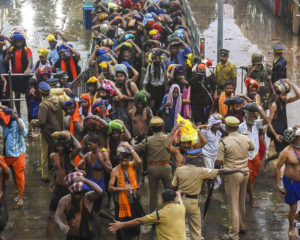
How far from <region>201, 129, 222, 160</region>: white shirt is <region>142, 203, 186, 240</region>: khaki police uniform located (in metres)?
2.93

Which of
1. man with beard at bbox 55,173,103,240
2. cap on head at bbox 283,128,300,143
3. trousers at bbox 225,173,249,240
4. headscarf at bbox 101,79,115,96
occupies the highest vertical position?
headscarf at bbox 101,79,115,96

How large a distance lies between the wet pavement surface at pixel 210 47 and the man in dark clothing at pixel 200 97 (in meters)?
1.61

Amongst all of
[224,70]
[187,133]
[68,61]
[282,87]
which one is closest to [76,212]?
[187,133]

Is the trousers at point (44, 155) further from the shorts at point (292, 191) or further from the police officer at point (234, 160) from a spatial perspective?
the shorts at point (292, 191)

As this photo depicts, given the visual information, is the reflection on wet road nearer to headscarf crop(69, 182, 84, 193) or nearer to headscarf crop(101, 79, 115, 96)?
headscarf crop(101, 79, 115, 96)

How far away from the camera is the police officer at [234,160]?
986 cm

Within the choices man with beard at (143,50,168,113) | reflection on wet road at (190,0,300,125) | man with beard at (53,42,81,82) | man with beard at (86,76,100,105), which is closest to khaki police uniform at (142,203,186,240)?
man with beard at (86,76,100,105)

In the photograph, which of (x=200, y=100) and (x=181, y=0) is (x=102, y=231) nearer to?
(x=200, y=100)

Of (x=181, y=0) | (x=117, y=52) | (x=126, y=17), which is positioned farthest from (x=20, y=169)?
(x=181, y=0)

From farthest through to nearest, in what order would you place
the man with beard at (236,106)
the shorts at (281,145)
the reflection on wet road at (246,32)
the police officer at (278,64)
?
the reflection on wet road at (246,32), the police officer at (278,64), the shorts at (281,145), the man with beard at (236,106)

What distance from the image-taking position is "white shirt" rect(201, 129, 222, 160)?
1102 centimetres

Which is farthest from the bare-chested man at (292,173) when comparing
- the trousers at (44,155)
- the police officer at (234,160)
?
the trousers at (44,155)

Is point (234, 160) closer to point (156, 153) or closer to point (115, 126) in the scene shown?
point (156, 153)

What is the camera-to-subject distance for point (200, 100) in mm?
12797
